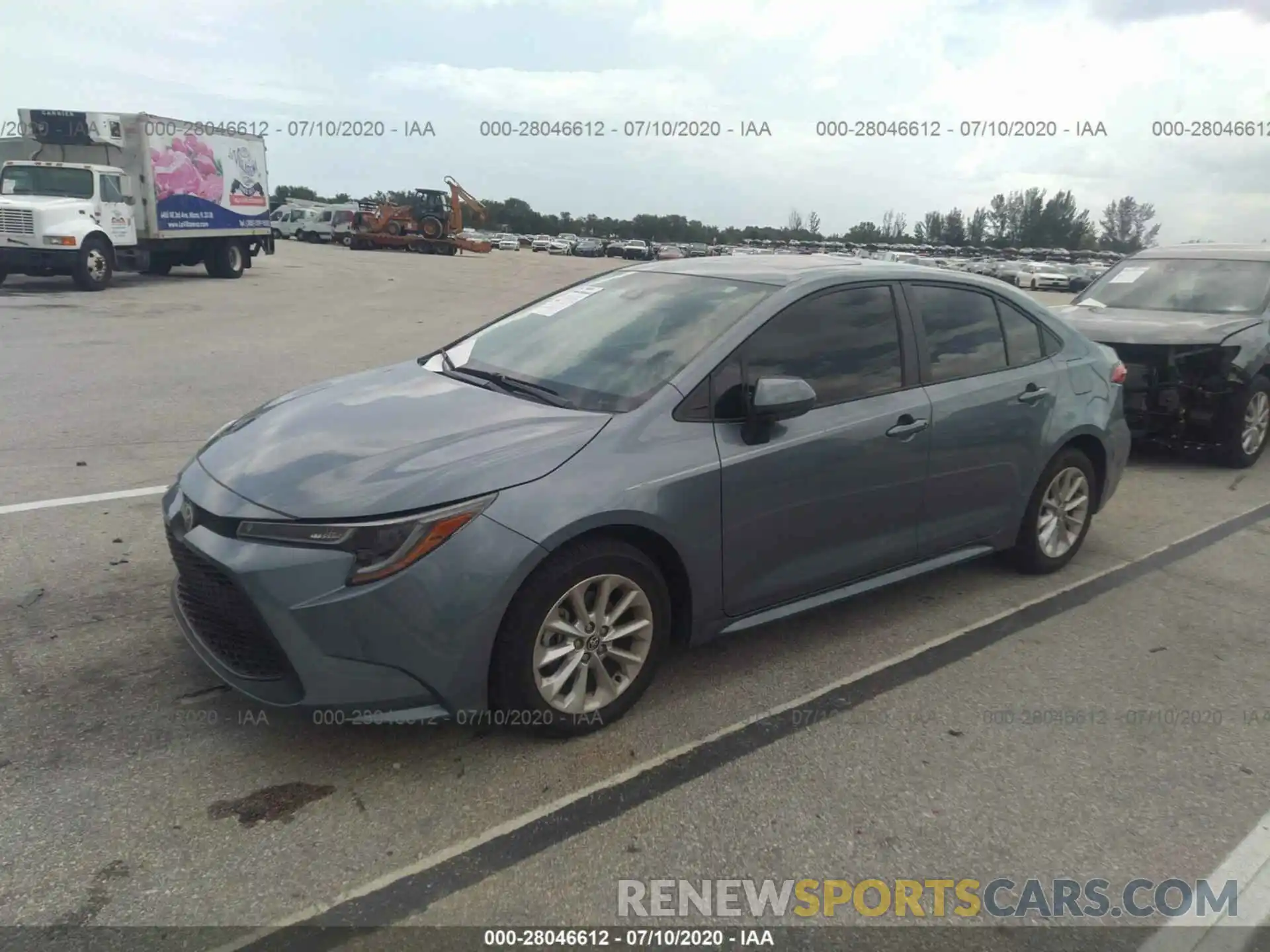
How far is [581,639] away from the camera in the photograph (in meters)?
3.23

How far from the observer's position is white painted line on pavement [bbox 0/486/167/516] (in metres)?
5.30

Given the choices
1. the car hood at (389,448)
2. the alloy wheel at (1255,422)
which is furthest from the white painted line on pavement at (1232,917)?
the alloy wheel at (1255,422)

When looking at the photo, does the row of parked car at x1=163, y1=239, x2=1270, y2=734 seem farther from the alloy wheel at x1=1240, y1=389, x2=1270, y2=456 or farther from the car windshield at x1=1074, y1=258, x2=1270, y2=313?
the car windshield at x1=1074, y1=258, x2=1270, y2=313

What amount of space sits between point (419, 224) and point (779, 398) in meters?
42.2

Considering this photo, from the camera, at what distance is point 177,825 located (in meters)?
2.74

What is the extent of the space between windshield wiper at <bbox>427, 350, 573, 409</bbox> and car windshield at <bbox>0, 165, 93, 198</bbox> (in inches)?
674

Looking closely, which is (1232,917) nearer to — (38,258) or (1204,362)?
(1204,362)

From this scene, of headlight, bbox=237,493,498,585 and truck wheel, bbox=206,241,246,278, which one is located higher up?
truck wheel, bbox=206,241,246,278

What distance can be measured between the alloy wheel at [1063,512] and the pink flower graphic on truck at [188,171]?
19.9m

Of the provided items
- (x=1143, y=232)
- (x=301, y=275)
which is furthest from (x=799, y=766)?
(x=1143, y=232)

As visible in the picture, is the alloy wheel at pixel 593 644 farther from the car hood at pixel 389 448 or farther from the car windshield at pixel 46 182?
the car windshield at pixel 46 182

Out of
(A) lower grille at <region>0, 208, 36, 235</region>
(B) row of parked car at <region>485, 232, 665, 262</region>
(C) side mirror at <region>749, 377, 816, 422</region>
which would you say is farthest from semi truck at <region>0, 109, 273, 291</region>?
(B) row of parked car at <region>485, 232, 665, 262</region>

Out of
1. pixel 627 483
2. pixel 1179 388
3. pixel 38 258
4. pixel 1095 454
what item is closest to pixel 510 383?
pixel 627 483

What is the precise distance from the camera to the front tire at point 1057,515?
4883mm
